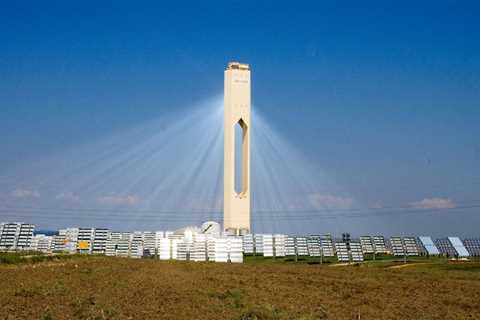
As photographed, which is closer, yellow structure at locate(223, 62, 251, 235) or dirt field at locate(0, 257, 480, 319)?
dirt field at locate(0, 257, 480, 319)

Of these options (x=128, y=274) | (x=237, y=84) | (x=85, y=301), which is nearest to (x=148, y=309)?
(x=85, y=301)

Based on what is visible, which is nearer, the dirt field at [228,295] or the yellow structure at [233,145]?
the dirt field at [228,295]

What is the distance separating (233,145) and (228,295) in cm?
4539

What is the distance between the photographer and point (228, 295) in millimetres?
16047

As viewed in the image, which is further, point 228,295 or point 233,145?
point 233,145

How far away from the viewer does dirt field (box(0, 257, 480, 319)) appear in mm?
13289

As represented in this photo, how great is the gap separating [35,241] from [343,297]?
41.0 meters

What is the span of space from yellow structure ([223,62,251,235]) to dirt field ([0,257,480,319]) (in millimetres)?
36735

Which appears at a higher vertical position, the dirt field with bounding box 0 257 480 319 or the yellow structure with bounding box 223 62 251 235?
the yellow structure with bounding box 223 62 251 235

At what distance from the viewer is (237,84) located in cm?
6188

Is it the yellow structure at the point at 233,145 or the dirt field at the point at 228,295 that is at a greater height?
the yellow structure at the point at 233,145

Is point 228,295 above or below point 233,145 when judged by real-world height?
below

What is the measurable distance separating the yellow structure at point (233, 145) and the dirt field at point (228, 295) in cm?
3674

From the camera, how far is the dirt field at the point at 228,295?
43.6 feet
